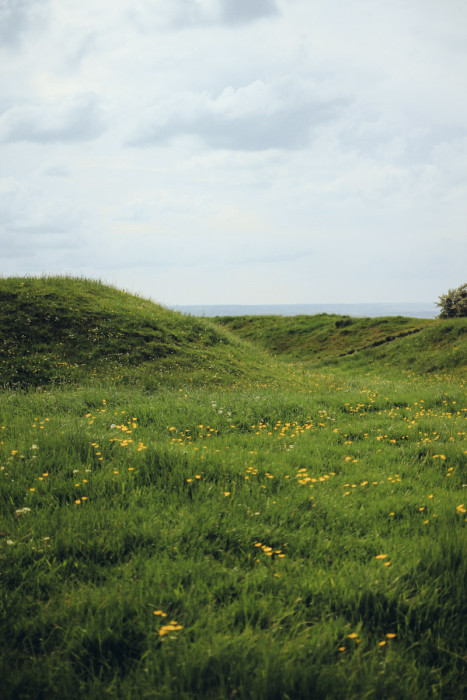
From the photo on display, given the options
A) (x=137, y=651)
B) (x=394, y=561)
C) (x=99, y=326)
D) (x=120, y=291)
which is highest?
(x=120, y=291)

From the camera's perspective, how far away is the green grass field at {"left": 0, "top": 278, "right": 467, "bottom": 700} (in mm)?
3020

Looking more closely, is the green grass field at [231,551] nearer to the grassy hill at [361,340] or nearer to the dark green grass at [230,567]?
the dark green grass at [230,567]

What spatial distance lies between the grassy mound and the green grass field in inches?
184

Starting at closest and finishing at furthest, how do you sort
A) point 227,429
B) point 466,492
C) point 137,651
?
point 137,651 → point 466,492 → point 227,429

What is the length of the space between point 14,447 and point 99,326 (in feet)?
40.8

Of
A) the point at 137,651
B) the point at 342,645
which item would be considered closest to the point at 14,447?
the point at 137,651

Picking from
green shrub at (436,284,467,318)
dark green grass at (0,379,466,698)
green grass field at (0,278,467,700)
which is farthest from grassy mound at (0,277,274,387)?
green shrub at (436,284,467,318)

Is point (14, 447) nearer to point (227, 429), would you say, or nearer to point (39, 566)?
point (39, 566)

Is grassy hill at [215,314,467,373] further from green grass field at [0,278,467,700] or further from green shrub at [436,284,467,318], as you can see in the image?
green grass field at [0,278,467,700]

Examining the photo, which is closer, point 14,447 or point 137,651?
point 137,651

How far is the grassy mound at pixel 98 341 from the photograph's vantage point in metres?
15.2

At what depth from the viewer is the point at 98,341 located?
17609 mm

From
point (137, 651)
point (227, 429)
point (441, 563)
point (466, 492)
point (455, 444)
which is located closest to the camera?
point (137, 651)

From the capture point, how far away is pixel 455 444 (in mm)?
7551
